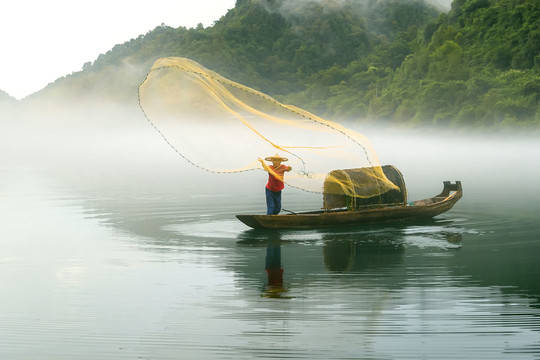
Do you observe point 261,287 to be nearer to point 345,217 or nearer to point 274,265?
point 274,265

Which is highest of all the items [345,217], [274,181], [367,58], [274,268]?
[367,58]

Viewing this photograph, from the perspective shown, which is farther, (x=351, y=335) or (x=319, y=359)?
(x=351, y=335)

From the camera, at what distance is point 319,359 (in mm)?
7898

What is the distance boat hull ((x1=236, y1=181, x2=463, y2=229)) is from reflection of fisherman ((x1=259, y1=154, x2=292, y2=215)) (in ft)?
1.61

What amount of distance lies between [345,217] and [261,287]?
5.87 metres

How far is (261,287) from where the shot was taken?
11469 mm

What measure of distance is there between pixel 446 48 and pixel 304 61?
54.2 m

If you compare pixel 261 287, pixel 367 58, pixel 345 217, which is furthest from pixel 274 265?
pixel 367 58

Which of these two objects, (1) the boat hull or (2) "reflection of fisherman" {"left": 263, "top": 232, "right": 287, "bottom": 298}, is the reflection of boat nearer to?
(1) the boat hull

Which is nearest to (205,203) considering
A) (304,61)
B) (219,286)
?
(219,286)

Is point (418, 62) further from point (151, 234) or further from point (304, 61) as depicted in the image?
point (151, 234)

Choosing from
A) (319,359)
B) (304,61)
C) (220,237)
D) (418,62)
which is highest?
(304,61)

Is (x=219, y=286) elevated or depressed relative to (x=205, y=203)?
depressed

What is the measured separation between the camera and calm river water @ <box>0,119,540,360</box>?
8445 millimetres
